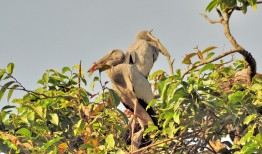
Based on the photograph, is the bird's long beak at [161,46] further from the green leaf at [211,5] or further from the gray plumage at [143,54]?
A: the green leaf at [211,5]

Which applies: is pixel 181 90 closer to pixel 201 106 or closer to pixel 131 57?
pixel 201 106

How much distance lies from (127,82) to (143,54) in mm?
658

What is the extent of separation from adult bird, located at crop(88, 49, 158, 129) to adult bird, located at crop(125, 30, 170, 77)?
187 mm

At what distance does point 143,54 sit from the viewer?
8.17m

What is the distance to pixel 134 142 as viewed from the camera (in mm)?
6672

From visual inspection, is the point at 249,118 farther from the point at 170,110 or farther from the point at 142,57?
the point at 142,57

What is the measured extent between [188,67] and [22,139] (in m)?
2.12

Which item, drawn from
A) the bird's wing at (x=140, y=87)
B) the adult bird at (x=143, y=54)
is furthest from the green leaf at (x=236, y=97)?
the adult bird at (x=143, y=54)

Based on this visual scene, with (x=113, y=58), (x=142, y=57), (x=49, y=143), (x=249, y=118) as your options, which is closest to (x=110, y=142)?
(x=49, y=143)

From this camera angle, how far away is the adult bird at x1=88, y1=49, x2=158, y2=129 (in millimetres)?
7805

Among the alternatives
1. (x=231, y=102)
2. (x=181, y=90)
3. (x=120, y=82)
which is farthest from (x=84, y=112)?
(x=120, y=82)

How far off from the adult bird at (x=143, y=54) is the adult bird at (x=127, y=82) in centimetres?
19

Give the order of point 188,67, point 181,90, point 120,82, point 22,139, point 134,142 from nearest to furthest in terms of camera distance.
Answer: point 181,90 → point 188,67 → point 22,139 → point 134,142 → point 120,82

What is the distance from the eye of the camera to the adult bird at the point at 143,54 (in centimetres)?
817
